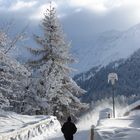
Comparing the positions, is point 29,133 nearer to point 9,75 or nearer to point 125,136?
point 9,75

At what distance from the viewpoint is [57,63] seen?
145 ft

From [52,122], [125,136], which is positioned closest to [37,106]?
[52,122]

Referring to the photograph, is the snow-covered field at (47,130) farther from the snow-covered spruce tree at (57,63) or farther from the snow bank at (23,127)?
the snow-covered spruce tree at (57,63)

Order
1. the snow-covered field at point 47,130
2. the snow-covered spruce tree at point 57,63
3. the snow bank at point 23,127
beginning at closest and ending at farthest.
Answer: the snow-covered field at point 47,130 → the snow bank at point 23,127 → the snow-covered spruce tree at point 57,63

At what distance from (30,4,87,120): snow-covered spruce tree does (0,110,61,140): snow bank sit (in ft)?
35.6

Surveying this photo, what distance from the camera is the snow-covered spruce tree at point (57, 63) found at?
43.5 metres

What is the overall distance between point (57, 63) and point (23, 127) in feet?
61.3

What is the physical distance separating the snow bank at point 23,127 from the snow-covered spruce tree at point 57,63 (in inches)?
427

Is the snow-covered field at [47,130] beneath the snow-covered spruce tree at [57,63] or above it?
beneath

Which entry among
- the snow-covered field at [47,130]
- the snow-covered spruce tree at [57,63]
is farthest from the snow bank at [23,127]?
the snow-covered spruce tree at [57,63]

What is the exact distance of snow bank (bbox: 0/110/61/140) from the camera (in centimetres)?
2374

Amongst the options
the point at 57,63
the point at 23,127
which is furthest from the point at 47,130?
the point at 57,63

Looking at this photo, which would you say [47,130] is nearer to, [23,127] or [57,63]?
[23,127]

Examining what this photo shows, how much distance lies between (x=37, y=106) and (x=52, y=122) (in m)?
10.4
